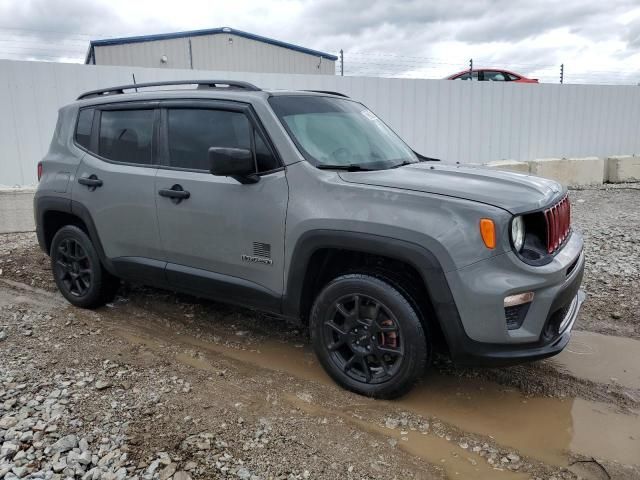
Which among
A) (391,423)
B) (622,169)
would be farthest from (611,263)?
(622,169)

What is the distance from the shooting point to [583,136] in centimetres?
1368

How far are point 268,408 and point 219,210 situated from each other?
4.46 feet

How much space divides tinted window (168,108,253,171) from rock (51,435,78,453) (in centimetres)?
192

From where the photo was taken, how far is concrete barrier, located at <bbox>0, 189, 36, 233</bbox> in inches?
299

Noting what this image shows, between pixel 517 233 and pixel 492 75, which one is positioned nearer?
pixel 517 233

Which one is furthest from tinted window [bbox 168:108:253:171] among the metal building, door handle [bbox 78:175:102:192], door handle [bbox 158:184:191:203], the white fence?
the metal building

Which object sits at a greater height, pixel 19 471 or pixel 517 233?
pixel 517 233

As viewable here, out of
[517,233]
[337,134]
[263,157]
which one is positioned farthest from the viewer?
[337,134]

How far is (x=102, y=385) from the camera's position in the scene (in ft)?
11.2

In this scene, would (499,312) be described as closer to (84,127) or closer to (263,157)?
(263,157)

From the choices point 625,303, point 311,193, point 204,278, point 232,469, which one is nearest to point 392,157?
point 311,193

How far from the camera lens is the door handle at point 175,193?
380 centimetres

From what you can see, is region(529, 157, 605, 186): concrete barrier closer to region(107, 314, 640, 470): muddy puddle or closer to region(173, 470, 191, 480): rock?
region(107, 314, 640, 470): muddy puddle

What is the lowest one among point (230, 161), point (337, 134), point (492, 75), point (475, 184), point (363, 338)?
point (363, 338)
